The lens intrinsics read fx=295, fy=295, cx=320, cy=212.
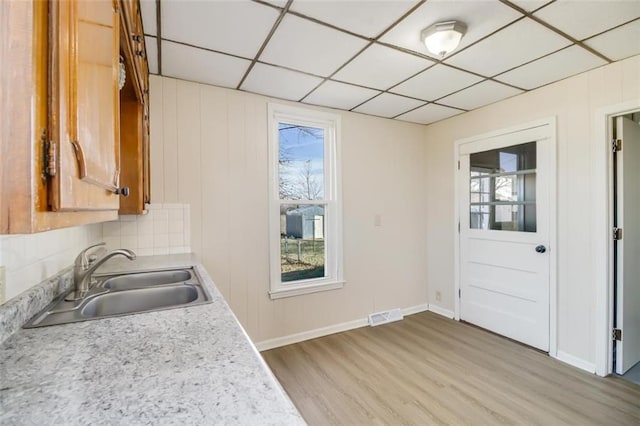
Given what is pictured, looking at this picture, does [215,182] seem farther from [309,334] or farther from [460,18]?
[460,18]

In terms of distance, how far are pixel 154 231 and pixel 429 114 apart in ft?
10.2

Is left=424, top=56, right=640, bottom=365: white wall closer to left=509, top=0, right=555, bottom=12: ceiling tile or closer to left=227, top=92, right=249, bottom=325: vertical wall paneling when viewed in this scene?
left=509, top=0, right=555, bottom=12: ceiling tile

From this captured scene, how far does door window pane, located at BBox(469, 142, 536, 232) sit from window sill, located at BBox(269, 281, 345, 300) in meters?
1.68

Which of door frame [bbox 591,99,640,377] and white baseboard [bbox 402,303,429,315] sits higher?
door frame [bbox 591,99,640,377]

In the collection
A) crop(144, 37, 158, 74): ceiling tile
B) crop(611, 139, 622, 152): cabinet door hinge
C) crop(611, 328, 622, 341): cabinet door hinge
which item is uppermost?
crop(144, 37, 158, 74): ceiling tile

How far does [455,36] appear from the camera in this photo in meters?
1.79

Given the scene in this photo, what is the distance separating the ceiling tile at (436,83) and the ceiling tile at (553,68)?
0.29 metres

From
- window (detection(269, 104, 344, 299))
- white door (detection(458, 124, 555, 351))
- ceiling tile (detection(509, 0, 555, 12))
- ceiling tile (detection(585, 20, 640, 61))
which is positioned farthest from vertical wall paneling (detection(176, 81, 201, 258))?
ceiling tile (detection(585, 20, 640, 61))

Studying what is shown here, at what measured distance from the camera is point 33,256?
110 cm

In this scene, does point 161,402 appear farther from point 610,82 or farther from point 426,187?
point 426,187

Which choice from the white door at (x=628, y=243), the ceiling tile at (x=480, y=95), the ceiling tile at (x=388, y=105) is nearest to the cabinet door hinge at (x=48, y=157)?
the ceiling tile at (x=388, y=105)

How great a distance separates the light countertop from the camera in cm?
55

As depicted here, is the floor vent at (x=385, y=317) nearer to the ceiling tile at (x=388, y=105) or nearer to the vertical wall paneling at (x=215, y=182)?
the vertical wall paneling at (x=215, y=182)

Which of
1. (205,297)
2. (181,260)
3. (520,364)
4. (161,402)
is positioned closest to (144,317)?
(205,297)
